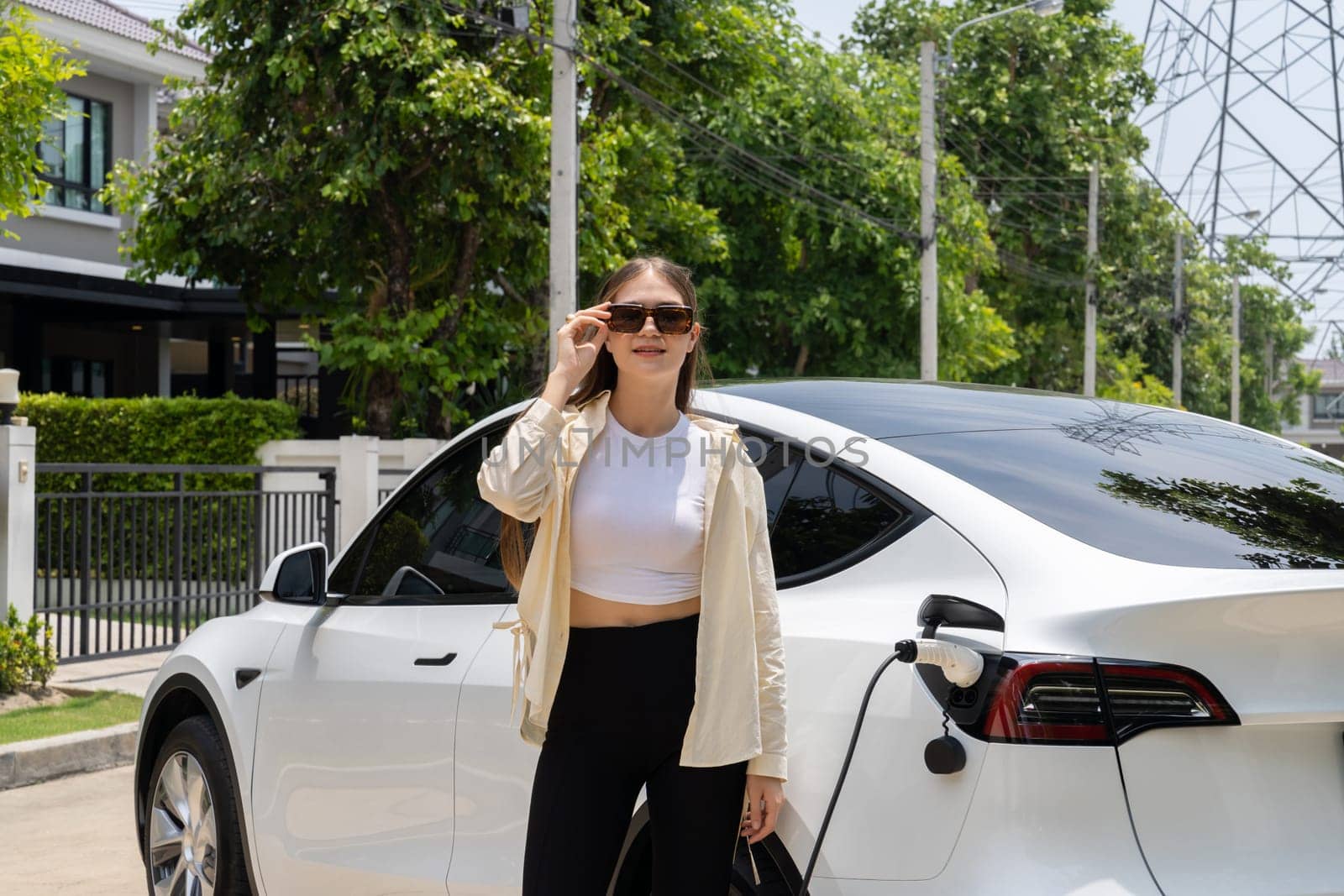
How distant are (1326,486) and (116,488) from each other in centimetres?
1411

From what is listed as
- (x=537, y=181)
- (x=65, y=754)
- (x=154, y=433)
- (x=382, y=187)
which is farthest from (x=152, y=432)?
(x=65, y=754)

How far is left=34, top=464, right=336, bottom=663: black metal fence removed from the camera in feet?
35.9

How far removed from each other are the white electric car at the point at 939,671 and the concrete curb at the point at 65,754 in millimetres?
A: 4000

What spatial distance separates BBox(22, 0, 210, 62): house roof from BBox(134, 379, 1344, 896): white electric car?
1864 centimetres

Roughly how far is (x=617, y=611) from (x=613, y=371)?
20.9 inches

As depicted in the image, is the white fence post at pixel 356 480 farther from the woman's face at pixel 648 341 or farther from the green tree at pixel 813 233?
the woman's face at pixel 648 341

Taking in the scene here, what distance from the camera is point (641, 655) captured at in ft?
8.84

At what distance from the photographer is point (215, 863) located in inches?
167

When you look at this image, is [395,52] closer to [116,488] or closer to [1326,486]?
[116,488]

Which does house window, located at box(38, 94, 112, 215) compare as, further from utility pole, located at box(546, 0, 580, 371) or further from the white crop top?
the white crop top

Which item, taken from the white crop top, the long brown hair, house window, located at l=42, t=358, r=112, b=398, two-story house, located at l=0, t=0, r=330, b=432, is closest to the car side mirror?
the long brown hair

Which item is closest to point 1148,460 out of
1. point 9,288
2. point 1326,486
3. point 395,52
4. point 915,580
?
point 1326,486

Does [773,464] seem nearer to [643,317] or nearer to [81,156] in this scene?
[643,317]

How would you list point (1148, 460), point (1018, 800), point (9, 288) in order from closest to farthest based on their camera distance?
point (1018, 800)
point (1148, 460)
point (9, 288)
